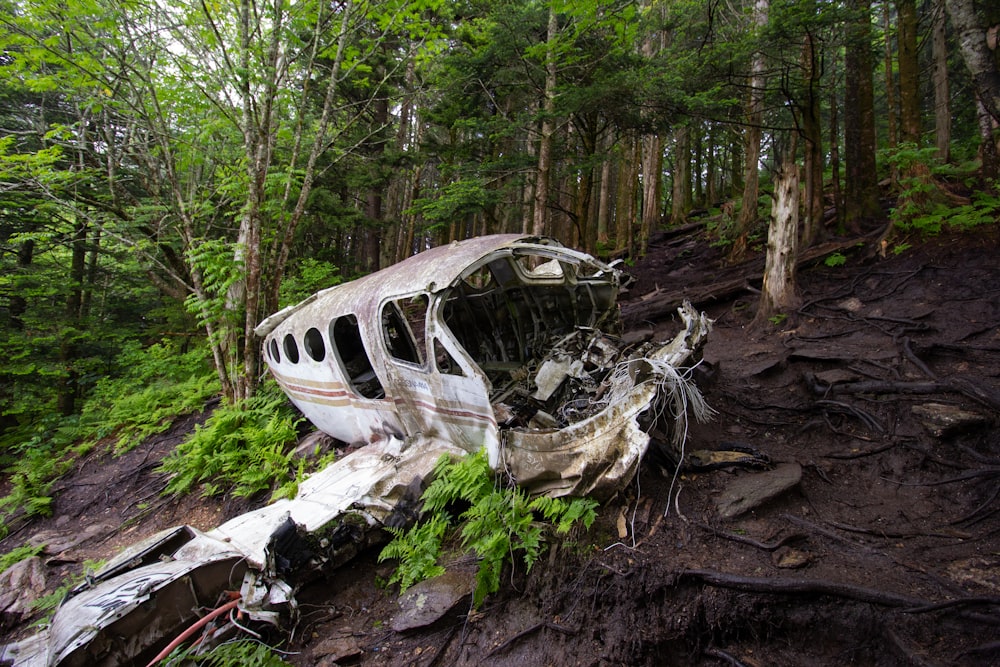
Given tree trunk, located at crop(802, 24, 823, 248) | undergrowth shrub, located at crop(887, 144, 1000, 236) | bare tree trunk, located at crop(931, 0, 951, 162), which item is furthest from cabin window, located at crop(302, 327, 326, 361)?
bare tree trunk, located at crop(931, 0, 951, 162)

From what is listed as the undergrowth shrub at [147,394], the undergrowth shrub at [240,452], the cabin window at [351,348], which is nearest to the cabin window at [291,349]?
the cabin window at [351,348]

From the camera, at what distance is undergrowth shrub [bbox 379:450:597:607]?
3.46 m

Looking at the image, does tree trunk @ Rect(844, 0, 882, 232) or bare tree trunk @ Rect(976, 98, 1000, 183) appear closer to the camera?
bare tree trunk @ Rect(976, 98, 1000, 183)

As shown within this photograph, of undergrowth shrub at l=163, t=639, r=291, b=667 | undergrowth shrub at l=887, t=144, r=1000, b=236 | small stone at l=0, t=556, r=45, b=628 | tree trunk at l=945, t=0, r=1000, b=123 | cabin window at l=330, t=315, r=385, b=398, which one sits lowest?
small stone at l=0, t=556, r=45, b=628

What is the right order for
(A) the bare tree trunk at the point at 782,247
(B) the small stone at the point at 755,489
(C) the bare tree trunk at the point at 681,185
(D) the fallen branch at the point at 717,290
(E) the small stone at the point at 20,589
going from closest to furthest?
(B) the small stone at the point at 755,489 → (E) the small stone at the point at 20,589 → (A) the bare tree trunk at the point at 782,247 → (D) the fallen branch at the point at 717,290 → (C) the bare tree trunk at the point at 681,185

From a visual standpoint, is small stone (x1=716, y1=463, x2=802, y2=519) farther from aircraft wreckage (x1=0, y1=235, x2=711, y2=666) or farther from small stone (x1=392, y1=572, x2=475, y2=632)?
small stone (x1=392, y1=572, x2=475, y2=632)

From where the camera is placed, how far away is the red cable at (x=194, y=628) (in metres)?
3.26

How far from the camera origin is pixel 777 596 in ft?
8.87

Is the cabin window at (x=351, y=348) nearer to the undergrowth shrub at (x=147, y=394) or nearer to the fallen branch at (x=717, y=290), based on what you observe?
the undergrowth shrub at (x=147, y=394)

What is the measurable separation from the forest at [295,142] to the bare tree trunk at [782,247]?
0.70 feet

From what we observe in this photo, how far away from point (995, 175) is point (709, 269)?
5.40 meters

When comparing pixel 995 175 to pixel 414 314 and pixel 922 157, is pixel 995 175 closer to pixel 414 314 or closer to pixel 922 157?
pixel 922 157

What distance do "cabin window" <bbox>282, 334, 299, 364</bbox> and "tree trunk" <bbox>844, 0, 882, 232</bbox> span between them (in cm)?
1160

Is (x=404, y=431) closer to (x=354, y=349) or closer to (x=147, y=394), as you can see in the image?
(x=354, y=349)
